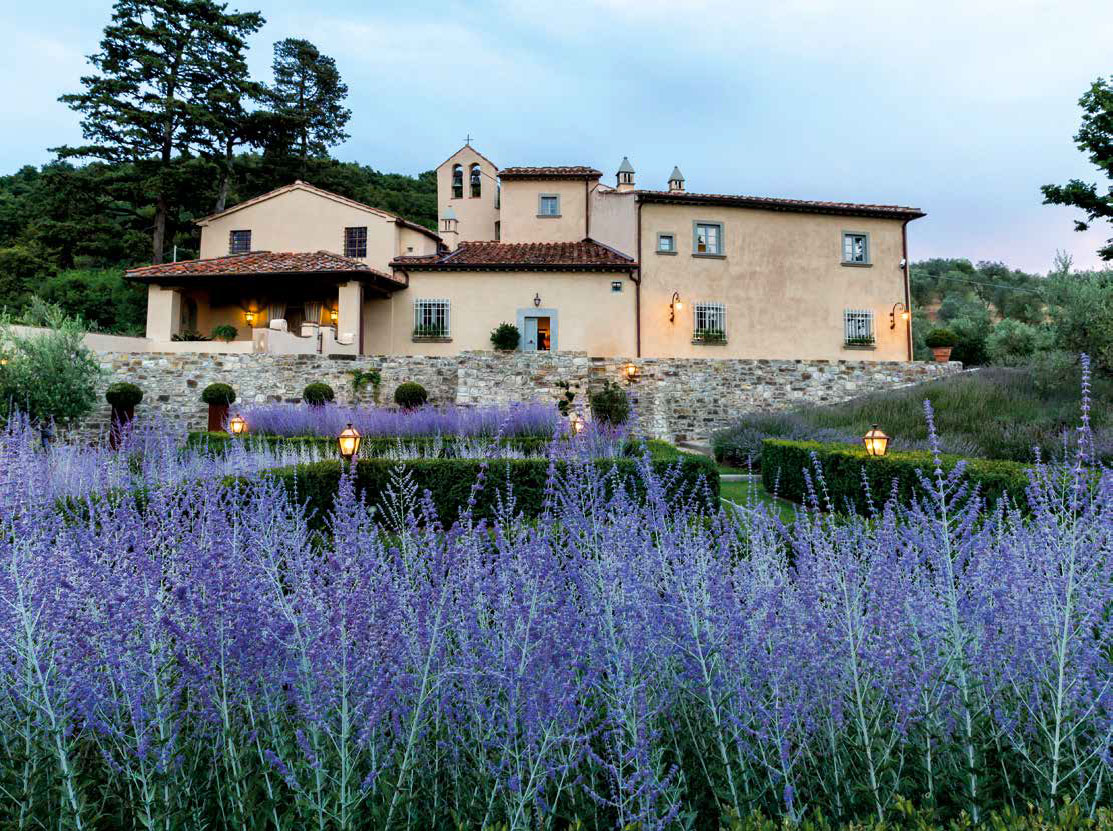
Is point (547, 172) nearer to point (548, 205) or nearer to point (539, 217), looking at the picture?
point (548, 205)

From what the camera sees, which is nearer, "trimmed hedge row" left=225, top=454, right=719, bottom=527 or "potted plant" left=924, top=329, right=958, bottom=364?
"trimmed hedge row" left=225, top=454, right=719, bottom=527

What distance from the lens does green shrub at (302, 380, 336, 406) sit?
15148 mm

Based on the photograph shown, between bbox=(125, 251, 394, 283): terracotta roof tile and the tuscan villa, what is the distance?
6 centimetres

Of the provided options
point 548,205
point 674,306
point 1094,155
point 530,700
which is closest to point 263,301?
point 548,205

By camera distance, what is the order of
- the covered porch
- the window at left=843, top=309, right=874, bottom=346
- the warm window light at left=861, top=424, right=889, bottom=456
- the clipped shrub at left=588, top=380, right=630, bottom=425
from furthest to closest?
the window at left=843, top=309, right=874, bottom=346 → the covered porch → the clipped shrub at left=588, top=380, right=630, bottom=425 → the warm window light at left=861, top=424, right=889, bottom=456

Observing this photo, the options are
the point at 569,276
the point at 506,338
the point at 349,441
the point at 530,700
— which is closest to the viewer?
the point at 530,700

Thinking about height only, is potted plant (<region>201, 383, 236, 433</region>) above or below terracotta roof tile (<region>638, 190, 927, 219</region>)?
below

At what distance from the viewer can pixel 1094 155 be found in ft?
48.0

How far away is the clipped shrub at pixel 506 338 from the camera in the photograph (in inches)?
686

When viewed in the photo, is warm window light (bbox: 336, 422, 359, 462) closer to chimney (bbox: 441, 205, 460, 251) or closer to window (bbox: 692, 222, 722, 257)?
window (bbox: 692, 222, 722, 257)

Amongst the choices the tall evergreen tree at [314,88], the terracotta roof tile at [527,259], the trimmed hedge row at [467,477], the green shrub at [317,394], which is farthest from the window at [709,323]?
the tall evergreen tree at [314,88]

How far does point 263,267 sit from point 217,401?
17.0 feet

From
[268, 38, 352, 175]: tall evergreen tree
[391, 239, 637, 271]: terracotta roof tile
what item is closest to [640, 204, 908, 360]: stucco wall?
[391, 239, 637, 271]: terracotta roof tile

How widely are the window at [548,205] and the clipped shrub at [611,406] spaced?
772 centimetres
